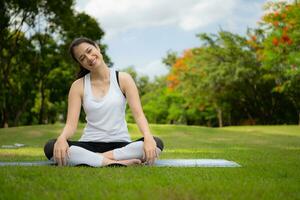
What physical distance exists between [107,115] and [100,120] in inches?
4.5

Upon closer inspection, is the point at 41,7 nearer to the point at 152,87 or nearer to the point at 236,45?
the point at 236,45

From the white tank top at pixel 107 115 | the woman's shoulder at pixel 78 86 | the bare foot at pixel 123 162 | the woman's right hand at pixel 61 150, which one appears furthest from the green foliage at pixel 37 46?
the bare foot at pixel 123 162

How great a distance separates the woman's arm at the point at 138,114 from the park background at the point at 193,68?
15397mm

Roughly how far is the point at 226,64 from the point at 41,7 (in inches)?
549

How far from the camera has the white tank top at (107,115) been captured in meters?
5.68

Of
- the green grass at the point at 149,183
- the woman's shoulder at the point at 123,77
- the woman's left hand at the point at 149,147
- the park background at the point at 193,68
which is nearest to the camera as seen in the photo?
the green grass at the point at 149,183

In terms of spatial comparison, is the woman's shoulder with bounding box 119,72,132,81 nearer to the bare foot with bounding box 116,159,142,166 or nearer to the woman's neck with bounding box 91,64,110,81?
the woman's neck with bounding box 91,64,110,81

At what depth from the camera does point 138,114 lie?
5.60m

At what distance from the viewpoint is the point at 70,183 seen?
413cm

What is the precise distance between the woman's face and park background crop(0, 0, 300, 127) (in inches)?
613

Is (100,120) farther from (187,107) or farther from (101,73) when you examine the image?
(187,107)

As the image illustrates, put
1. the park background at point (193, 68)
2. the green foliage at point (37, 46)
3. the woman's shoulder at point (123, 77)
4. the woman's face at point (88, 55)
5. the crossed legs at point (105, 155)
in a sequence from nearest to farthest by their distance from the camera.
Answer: the crossed legs at point (105, 155) < the woman's face at point (88, 55) < the woman's shoulder at point (123, 77) < the park background at point (193, 68) < the green foliage at point (37, 46)

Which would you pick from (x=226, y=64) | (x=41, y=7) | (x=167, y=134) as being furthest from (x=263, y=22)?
(x=41, y=7)

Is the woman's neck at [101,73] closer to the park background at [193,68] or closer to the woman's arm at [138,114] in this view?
the woman's arm at [138,114]
